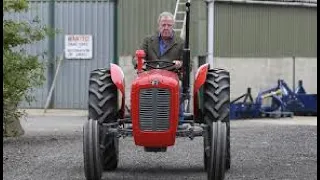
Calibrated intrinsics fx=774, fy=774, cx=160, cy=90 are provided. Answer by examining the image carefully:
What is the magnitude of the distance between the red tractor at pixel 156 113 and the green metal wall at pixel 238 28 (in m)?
14.8

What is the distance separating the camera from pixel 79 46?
25.6m

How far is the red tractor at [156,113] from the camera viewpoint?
888 cm

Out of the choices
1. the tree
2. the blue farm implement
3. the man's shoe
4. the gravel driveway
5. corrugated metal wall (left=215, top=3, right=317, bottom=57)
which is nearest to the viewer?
the man's shoe

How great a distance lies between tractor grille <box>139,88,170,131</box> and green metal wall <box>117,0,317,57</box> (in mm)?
15379

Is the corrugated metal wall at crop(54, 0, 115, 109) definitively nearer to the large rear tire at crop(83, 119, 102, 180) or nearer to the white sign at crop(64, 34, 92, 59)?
the white sign at crop(64, 34, 92, 59)

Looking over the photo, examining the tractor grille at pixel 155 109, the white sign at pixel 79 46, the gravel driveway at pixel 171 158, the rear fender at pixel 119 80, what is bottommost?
the gravel driveway at pixel 171 158

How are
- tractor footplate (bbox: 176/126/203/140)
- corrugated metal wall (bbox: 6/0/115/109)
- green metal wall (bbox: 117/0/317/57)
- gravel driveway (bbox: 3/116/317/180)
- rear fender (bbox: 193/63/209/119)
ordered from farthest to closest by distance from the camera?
corrugated metal wall (bbox: 6/0/115/109), green metal wall (bbox: 117/0/317/57), gravel driveway (bbox: 3/116/317/180), rear fender (bbox: 193/63/209/119), tractor footplate (bbox: 176/126/203/140)

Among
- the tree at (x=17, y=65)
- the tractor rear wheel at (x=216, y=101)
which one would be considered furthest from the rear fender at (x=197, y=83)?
the tree at (x=17, y=65)

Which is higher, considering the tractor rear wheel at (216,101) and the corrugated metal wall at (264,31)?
the corrugated metal wall at (264,31)

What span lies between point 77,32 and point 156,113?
55.8 ft

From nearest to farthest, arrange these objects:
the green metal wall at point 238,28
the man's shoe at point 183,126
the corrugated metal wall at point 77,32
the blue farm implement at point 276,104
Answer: the man's shoe at point 183,126, the blue farm implement at point 276,104, the green metal wall at point 238,28, the corrugated metal wall at point 77,32

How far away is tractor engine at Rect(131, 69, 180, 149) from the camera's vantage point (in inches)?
350

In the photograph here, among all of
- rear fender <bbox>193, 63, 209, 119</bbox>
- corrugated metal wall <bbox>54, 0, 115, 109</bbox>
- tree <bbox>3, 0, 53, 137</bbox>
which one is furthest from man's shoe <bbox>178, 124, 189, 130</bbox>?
corrugated metal wall <bbox>54, 0, 115, 109</bbox>

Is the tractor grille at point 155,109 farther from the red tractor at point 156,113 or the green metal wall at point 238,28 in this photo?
the green metal wall at point 238,28
